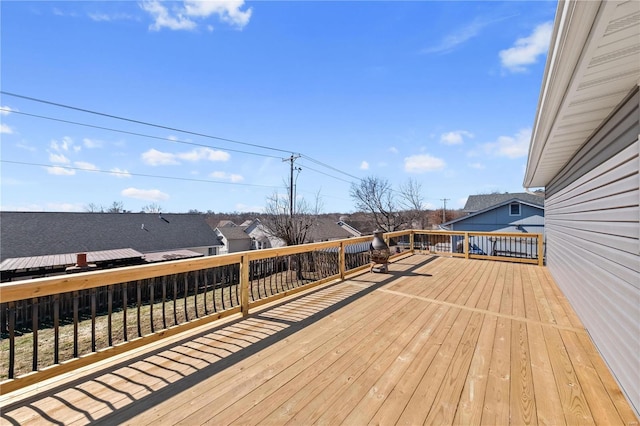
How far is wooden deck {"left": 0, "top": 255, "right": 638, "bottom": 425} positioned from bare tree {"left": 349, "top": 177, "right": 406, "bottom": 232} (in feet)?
62.3

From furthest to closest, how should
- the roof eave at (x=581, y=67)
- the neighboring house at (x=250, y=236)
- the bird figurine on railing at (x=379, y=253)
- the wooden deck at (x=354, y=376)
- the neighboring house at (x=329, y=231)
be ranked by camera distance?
the neighboring house at (x=250, y=236), the neighboring house at (x=329, y=231), the bird figurine on railing at (x=379, y=253), the wooden deck at (x=354, y=376), the roof eave at (x=581, y=67)

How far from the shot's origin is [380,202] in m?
22.9

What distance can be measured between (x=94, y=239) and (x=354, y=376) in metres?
22.1

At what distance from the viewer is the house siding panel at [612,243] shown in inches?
70.9

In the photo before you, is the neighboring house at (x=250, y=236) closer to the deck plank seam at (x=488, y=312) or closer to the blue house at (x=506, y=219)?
the blue house at (x=506, y=219)

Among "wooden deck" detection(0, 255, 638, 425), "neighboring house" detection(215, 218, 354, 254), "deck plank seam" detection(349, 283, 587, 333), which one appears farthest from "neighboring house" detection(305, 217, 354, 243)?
"wooden deck" detection(0, 255, 638, 425)

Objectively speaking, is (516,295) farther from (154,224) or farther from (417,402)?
(154,224)

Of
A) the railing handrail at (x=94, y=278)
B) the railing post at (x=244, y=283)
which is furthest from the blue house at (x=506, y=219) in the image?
the railing handrail at (x=94, y=278)

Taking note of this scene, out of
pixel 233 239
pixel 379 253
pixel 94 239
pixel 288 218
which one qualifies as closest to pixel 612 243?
pixel 379 253

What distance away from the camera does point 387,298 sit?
420 cm

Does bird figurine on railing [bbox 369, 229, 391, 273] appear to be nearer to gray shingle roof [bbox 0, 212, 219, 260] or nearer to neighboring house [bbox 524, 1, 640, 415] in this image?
neighboring house [bbox 524, 1, 640, 415]

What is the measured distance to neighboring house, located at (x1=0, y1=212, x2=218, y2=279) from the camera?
498 inches

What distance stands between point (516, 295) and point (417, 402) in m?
3.71

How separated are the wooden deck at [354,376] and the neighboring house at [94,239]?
13322mm
